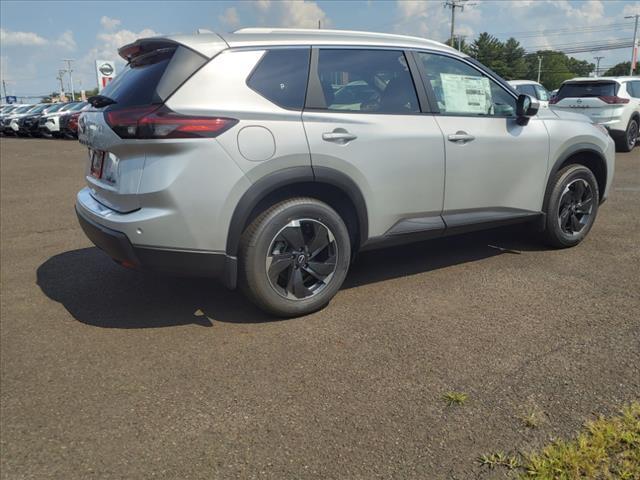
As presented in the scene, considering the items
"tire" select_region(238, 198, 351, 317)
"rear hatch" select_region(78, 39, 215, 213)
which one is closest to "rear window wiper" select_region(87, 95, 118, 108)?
"rear hatch" select_region(78, 39, 215, 213)

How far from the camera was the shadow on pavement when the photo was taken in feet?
12.2

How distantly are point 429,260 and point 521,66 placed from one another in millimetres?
104645

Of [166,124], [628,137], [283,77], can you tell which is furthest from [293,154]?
[628,137]

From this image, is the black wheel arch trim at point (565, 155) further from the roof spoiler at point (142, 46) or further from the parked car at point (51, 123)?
the parked car at point (51, 123)

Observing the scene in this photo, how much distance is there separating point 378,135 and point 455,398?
5.91ft

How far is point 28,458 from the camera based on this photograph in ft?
7.68

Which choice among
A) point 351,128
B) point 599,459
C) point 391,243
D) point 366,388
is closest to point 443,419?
point 366,388

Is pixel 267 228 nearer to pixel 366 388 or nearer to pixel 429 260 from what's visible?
pixel 366 388

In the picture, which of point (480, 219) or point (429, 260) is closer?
point (480, 219)

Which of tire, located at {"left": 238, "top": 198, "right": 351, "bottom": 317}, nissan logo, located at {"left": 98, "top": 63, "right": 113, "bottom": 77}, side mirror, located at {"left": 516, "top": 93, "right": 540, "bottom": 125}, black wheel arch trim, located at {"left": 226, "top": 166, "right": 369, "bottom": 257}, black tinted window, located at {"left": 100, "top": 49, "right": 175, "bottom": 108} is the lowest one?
tire, located at {"left": 238, "top": 198, "right": 351, "bottom": 317}

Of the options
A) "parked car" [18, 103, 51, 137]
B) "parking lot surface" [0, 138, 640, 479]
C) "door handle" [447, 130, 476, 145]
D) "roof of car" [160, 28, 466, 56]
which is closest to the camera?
"parking lot surface" [0, 138, 640, 479]

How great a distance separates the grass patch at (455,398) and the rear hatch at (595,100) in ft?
35.4

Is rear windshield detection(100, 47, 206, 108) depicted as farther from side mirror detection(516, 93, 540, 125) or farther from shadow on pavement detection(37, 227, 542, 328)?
side mirror detection(516, 93, 540, 125)

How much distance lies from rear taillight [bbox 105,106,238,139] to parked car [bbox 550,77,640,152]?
1066 cm
